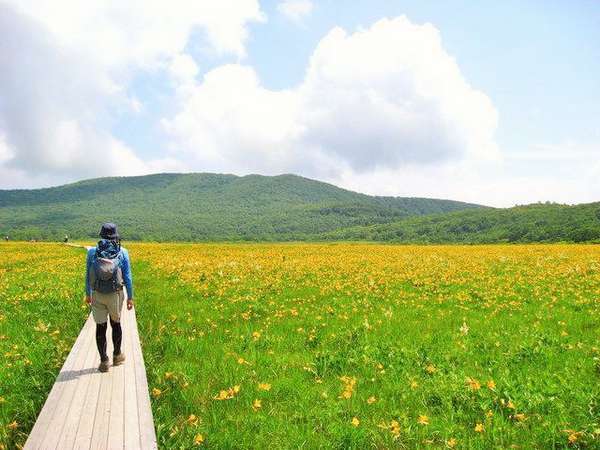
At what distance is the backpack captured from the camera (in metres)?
8.16

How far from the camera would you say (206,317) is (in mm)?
12523

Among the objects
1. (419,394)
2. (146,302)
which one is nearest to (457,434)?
(419,394)

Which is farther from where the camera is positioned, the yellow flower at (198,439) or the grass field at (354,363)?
the grass field at (354,363)

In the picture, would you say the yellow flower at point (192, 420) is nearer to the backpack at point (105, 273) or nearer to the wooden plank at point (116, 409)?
the wooden plank at point (116, 409)

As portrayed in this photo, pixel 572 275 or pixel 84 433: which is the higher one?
pixel 572 275

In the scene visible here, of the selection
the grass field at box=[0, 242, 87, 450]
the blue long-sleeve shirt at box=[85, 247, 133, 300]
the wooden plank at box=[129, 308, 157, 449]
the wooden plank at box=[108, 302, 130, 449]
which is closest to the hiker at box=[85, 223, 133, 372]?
the blue long-sleeve shirt at box=[85, 247, 133, 300]

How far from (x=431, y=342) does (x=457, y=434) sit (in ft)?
13.4

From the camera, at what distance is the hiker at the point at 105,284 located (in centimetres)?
820

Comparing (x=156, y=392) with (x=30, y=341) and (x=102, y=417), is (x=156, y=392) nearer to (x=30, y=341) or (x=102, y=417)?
(x=102, y=417)

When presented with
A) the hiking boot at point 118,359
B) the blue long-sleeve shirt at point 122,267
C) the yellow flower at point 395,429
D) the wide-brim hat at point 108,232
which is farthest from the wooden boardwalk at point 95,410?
the yellow flower at point 395,429

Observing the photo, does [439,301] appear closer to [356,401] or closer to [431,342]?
[431,342]

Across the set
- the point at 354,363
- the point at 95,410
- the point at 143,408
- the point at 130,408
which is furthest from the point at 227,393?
the point at 354,363

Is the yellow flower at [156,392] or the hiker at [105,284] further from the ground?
the hiker at [105,284]

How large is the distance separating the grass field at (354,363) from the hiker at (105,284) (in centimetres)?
94
